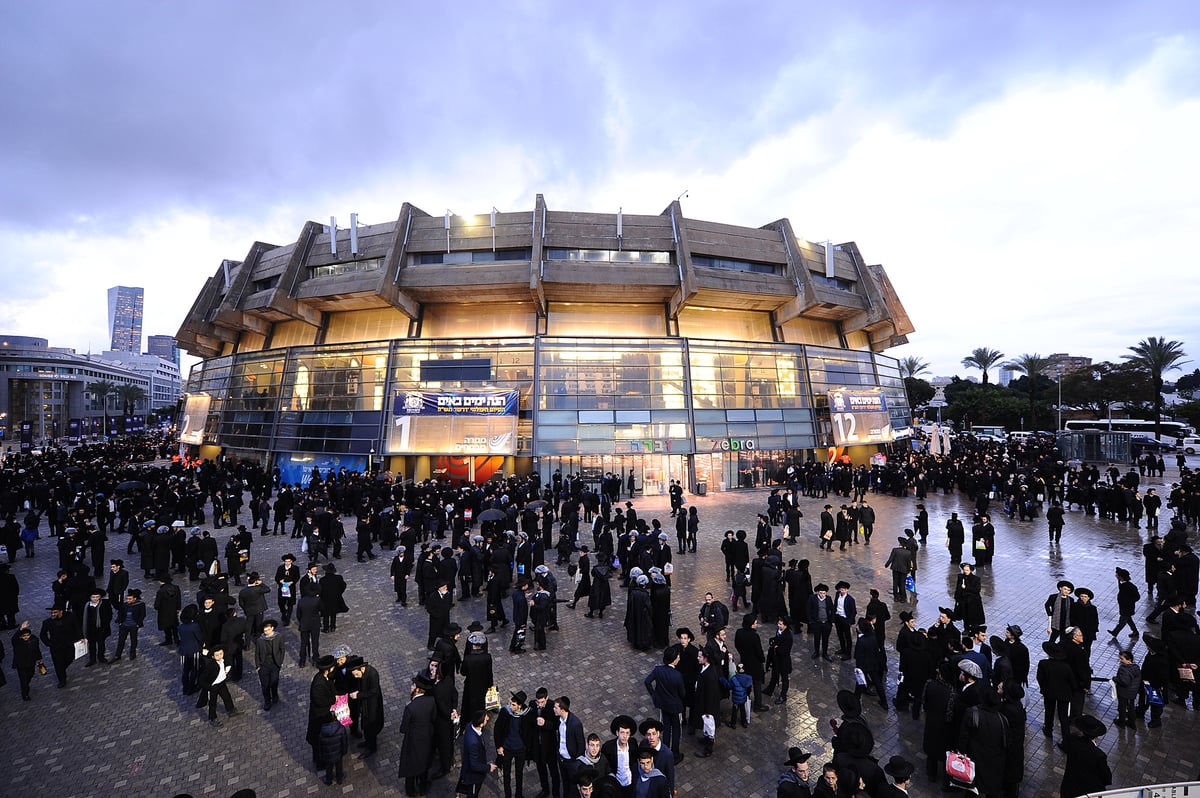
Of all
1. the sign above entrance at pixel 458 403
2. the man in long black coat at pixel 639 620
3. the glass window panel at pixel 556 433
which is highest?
the sign above entrance at pixel 458 403

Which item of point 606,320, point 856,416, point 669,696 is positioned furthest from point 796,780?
point 856,416

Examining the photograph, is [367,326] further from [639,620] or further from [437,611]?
[639,620]

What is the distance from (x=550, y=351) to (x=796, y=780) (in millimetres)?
29685

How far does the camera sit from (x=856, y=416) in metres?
35.2

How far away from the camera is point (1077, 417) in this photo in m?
76.6

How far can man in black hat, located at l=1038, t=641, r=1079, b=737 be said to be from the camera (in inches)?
297

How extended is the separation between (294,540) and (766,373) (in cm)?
2998

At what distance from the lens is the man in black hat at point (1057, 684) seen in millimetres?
7547

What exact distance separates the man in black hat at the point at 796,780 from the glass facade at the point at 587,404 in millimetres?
26195

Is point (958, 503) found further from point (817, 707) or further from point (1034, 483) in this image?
point (817, 707)

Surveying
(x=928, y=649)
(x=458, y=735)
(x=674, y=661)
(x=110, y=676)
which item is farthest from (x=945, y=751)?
(x=110, y=676)

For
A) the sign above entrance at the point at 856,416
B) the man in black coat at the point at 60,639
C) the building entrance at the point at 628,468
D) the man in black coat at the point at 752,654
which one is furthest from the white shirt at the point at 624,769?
the sign above entrance at the point at 856,416

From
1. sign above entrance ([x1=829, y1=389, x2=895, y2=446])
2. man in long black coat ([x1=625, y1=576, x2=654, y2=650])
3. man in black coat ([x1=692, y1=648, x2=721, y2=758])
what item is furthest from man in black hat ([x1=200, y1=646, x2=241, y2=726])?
sign above entrance ([x1=829, y1=389, x2=895, y2=446])

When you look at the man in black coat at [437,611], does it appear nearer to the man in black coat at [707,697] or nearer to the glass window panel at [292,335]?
the man in black coat at [707,697]
